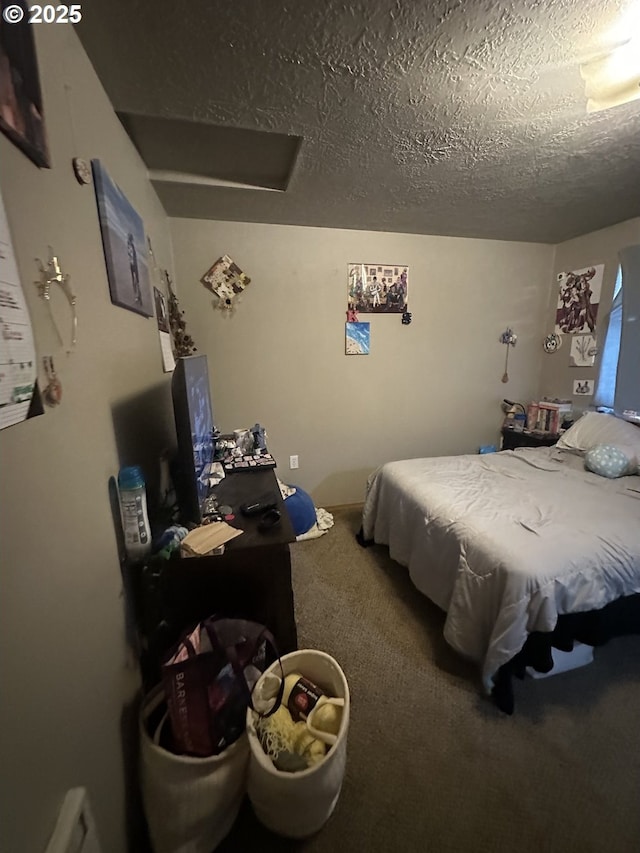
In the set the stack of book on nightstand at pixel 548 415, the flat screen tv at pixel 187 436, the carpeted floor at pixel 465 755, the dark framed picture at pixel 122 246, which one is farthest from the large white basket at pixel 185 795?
the stack of book on nightstand at pixel 548 415

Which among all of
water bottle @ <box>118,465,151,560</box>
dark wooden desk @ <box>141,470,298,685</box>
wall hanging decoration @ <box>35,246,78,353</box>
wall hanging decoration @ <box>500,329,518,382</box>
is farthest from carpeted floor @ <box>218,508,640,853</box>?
wall hanging decoration @ <box>500,329,518,382</box>

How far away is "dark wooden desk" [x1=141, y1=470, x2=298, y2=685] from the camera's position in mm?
1111

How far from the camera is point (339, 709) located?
1059 millimetres

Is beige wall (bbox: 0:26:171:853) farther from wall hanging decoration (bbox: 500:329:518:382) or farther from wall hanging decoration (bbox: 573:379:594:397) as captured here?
wall hanging decoration (bbox: 573:379:594:397)

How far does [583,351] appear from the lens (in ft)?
9.66

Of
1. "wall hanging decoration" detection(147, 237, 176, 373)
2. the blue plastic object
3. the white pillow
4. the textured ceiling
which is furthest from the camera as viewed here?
the blue plastic object

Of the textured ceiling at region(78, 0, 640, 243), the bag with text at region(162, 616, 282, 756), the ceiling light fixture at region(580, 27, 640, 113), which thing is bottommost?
the bag with text at region(162, 616, 282, 756)

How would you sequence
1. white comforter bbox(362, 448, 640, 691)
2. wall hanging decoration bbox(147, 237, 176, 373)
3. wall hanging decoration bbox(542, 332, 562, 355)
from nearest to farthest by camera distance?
white comforter bbox(362, 448, 640, 691)
wall hanging decoration bbox(147, 237, 176, 373)
wall hanging decoration bbox(542, 332, 562, 355)

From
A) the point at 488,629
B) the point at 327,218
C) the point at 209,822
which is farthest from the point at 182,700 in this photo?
the point at 327,218

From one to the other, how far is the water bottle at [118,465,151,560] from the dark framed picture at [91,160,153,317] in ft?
1.98

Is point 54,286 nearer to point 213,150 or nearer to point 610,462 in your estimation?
point 213,150

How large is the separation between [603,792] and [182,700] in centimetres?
139

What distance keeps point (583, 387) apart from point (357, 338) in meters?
2.03

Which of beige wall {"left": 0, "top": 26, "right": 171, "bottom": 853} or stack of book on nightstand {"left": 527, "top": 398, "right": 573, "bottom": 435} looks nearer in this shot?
beige wall {"left": 0, "top": 26, "right": 171, "bottom": 853}
